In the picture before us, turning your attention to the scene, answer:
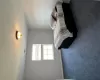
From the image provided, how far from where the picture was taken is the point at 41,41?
12.6 feet

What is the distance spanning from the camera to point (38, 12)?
10.8 ft

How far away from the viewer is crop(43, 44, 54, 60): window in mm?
3578

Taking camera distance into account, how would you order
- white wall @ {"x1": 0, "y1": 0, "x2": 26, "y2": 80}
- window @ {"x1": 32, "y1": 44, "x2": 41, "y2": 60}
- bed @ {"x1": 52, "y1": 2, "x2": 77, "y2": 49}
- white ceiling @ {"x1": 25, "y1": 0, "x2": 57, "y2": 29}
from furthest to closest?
window @ {"x1": 32, "y1": 44, "x2": 41, "y2": 60}, white ceiling @ {"x1": 25, "y1": 0, "x2": 57, "y2": 29}, bed @ {"x1": 52, "y1": 2, "x2": 77, "y2": 49}, white wall @ {"x1": 0, "y1": 0, "x2": 26, "y2": 80}

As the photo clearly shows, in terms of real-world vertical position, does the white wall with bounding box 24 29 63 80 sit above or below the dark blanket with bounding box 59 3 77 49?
below

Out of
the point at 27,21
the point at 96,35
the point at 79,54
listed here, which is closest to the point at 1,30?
the point at 96,35

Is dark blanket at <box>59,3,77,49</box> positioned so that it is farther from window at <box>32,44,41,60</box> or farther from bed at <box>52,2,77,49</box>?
window at <box>32,44,41,60</box>

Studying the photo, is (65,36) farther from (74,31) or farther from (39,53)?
(39,53)

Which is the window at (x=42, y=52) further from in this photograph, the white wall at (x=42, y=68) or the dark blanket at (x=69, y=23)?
the dark blanket at (x=69, y=23)

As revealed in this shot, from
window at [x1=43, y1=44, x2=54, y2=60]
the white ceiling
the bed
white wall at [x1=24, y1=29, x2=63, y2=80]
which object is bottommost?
white wall at [x1=24, y1=29, x2=63, y2=80]

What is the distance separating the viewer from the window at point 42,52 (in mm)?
3557

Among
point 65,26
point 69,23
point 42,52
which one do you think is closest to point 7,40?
point 65,26

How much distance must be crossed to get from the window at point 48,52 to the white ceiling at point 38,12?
2.08ft

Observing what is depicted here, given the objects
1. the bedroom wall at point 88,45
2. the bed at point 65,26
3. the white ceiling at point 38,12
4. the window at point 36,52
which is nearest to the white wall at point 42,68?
the window at point 36,52

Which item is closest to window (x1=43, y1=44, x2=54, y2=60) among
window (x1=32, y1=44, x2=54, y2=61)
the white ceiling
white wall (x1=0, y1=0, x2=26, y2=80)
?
window (x1=32, y1=44, x2=54, y2=61)
